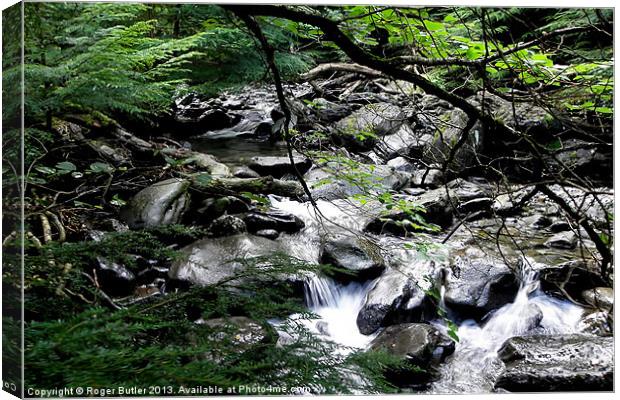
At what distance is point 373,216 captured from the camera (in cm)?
211

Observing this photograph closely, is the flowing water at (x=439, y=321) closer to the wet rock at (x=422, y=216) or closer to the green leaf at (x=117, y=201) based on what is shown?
the wet rock at (x=422, y=216)

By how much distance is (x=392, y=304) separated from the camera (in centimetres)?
231

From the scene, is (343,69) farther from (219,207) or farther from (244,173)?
(219,207)

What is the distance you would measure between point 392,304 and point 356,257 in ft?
0.78

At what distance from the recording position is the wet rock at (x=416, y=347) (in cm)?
202

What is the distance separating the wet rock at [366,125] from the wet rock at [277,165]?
0.48 ft

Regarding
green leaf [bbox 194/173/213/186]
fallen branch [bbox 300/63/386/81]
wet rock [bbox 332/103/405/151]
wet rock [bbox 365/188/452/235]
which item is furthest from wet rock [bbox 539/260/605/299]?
green leaf [bbox 194/173/213/186]

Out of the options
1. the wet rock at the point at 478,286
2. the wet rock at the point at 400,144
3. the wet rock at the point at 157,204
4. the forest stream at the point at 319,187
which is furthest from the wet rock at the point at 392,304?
the wet rock at the point at 157,204

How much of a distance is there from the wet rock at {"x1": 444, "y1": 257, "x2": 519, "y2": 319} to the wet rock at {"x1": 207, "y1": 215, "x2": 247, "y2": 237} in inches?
32.7

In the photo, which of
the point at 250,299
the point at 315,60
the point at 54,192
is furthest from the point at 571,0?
the point at 54,192

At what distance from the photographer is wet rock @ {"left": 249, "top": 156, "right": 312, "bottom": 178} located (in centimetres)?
216

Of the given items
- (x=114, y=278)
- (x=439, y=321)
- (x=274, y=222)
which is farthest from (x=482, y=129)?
(x=114, y=278)

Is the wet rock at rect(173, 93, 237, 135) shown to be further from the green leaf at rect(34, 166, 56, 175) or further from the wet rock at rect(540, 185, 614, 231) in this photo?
the wet rock at rect(540, 185, 614, 231)

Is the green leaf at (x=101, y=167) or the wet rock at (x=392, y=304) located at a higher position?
the green leaf at (x=101, y=167)
